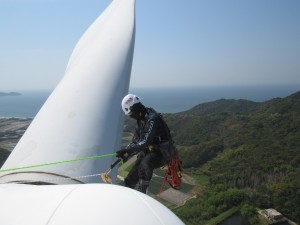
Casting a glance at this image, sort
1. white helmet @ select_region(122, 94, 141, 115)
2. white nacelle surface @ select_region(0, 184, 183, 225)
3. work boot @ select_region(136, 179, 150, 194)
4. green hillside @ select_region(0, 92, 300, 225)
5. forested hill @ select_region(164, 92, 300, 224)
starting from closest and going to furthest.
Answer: white nacelle surface @ select_region(0, 184, 183, 225), white helmet @ select_region(122, 94, 141, 115), work boot @ select_region(136, 179, 150, 194), green hillside @ select_region(0, 92, 300, 225), forested hill @ select_region(164, 92, 300, 224)

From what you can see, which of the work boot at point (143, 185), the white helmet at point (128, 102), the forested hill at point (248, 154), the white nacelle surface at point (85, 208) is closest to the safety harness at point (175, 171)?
the work boot at point (143, 185)

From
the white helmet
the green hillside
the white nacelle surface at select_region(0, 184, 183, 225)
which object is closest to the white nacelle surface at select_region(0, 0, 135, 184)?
the white helmet

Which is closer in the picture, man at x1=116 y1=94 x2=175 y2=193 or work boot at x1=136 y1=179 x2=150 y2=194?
man at x1=116 y1=94 x2=175 y2=193

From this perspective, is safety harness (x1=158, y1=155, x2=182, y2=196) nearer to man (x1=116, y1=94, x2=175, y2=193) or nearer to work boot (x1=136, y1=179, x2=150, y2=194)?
man (x1=116, y1=94, x2=175, y2=193)

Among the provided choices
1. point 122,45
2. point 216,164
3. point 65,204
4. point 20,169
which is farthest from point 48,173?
point 216,164

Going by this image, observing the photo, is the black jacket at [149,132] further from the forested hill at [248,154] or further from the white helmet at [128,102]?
the forested hill at [248,154]

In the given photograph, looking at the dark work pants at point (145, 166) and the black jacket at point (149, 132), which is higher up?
the black jacket at point (149, 132)
